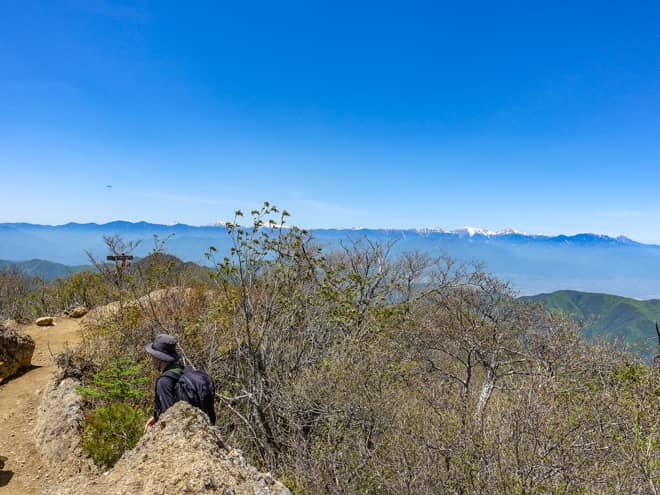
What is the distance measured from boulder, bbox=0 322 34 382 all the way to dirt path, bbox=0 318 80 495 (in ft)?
1.03

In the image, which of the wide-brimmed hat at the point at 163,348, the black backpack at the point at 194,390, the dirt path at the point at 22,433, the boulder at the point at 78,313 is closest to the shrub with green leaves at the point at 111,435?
the dirt path at the point at 22,433

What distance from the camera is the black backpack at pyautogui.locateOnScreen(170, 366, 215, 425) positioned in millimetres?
5145

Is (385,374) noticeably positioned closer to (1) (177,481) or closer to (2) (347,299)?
(2) (347,299)

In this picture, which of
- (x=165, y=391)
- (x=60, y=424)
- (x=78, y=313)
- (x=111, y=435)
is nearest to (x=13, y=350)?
(x=60, y=424)

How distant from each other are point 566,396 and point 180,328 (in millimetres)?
11573

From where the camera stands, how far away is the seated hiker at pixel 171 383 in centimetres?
512

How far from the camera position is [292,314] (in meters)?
11.4

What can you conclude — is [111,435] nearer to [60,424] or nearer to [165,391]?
[60,424]

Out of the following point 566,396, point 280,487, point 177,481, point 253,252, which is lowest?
point 566,396

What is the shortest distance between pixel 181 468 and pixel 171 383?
1.19 m

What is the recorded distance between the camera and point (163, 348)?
5.14 metres

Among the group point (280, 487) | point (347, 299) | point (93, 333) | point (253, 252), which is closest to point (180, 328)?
point (93, 333)

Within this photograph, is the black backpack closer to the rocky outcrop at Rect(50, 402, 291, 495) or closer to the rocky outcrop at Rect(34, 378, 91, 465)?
the rocky outcrop at Rect(50, 402, 291, 495)

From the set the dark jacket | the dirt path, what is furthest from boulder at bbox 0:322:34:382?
the dark jacket
